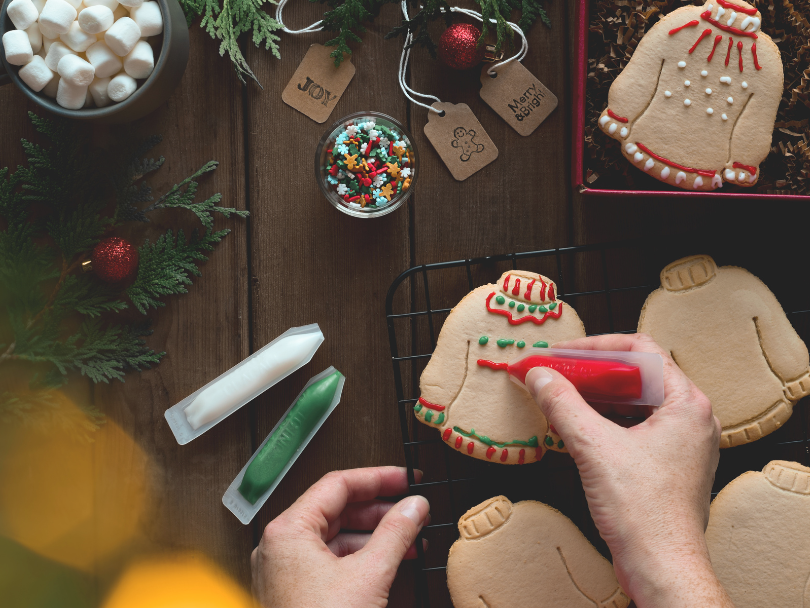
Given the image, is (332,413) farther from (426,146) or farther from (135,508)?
(426,146)

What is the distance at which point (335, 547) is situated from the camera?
1.28 meters

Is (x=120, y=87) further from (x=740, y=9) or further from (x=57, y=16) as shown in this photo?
(x=740, y=9)

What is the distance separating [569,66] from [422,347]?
734 millimetres

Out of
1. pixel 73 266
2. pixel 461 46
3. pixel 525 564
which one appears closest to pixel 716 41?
pixel 461 46

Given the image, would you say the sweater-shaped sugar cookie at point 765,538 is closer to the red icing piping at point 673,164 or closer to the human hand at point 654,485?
the human hand at point 654,485

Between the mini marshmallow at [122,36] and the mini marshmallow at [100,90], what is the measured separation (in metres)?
0.07

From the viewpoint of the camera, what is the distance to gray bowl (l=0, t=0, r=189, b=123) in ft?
3.85

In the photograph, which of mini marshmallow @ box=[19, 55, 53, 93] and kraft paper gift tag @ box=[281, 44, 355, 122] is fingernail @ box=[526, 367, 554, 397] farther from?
mini marshmallow @ box=[19, 55, 53, 93]

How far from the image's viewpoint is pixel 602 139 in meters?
1.24

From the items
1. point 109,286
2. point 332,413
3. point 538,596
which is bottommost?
point 538,596

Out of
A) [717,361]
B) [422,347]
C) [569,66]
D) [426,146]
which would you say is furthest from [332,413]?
[569,66]

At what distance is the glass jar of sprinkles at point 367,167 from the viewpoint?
1277mm

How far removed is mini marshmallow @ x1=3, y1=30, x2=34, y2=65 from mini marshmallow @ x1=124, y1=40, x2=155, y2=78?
0.18 m

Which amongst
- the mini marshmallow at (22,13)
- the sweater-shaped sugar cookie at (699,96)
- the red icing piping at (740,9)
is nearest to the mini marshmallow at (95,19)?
the mini marshmallow at (22,13)
